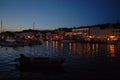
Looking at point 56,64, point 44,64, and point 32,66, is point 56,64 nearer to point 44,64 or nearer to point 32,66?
point 44,64

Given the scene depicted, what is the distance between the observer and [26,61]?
26.7 metres

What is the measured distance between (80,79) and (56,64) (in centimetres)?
610

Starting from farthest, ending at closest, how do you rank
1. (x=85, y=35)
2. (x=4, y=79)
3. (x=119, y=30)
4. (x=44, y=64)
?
1. (x=85, y=35)
2. (x=119, y=30)
3. (x=44, y=64)
4. (x=4, y=79)

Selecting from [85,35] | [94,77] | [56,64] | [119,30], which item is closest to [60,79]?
[94,77]

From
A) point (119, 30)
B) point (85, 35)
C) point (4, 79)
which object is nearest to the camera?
point (4, 79)

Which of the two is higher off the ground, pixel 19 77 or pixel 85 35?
pixel 85 35

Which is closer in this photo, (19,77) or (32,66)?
(19,77)

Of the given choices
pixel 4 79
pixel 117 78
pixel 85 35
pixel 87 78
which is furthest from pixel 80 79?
pixel 85 35

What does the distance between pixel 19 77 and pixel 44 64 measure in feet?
16.3

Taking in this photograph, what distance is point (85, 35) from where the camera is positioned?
500 feet

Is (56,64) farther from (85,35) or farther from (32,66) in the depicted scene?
(85,35)

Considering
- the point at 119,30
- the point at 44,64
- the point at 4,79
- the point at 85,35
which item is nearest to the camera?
the point at 4,79

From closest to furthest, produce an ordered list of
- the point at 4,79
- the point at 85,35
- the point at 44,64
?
the point at 4,79 → the point at 44,64 → the point at 85,35

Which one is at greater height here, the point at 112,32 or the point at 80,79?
the point at 112,32
